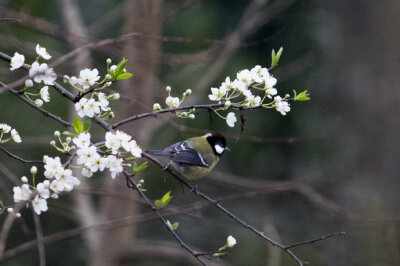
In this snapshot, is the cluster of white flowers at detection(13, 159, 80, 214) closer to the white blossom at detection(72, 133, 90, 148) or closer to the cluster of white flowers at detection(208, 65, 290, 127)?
the white blossom at detection(72, 133, 90, 148)

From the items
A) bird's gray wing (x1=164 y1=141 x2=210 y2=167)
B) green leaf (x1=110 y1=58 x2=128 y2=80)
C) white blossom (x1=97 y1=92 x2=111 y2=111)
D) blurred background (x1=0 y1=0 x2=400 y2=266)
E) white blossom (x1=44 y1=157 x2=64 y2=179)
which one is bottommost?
white blossom (x1=44 y1=157 x2=64 y2=179)

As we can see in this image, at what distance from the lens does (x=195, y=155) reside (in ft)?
11.1

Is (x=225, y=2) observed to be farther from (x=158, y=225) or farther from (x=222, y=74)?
(x=158, y=225)

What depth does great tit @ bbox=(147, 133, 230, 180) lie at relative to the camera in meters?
3.20

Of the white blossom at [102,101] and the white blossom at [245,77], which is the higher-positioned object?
the white blossom at [245,77]

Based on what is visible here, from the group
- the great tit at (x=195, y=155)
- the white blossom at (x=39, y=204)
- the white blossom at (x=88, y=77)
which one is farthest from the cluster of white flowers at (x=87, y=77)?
the great tit at (x=195, y=155)

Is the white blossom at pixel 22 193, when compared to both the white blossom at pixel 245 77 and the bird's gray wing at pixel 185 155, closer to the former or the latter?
the white blossom at pixel 245 77

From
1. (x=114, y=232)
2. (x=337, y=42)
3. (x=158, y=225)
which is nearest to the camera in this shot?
(x=114, y=232)

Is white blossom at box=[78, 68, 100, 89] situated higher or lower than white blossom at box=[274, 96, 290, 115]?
lower

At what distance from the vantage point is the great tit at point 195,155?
320cm

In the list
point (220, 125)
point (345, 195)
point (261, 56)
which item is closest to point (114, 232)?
point (220, 125)

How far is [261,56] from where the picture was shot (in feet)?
25.3

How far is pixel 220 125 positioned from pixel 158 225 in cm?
180

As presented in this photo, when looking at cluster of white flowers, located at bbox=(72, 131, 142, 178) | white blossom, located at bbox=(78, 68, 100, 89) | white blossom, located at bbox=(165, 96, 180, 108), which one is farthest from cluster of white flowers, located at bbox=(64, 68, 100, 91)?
white blossom, located at bbox=(165, 96, 180, 108)
